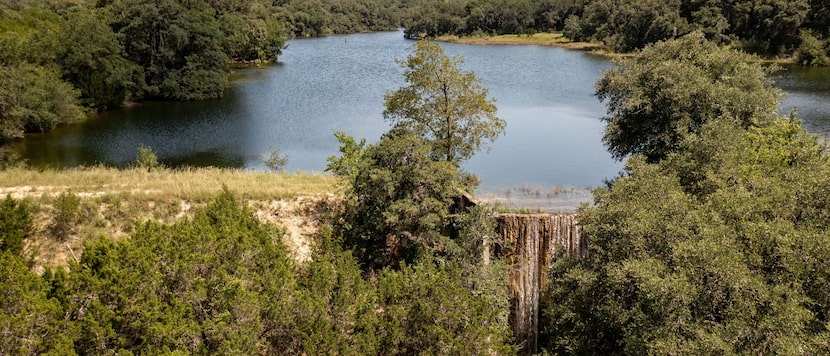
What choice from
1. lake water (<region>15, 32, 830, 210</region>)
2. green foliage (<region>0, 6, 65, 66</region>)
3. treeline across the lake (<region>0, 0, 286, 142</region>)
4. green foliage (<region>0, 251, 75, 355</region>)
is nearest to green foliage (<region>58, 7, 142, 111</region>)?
treeline across the lake (<region>0, 0, 286, 142</region>)

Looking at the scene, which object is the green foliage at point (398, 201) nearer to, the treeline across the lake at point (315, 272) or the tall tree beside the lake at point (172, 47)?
the treeline across the lake at point (315, 272)

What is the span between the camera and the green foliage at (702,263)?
11.6 metres

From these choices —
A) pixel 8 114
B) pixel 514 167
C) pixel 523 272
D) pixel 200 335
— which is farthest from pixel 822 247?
pixel 8 114

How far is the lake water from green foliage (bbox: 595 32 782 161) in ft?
12.7

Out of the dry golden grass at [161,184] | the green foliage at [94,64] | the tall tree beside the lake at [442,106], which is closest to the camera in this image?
the tall tree beside the lake at [442,106]

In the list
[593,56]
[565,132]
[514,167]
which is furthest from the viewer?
[593,56]

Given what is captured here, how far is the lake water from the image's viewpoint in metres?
33.0

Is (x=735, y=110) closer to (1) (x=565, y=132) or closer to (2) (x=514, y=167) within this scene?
(2) (x=514, y=167)

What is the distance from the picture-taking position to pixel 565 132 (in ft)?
129

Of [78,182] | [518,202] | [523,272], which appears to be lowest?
[523,272]

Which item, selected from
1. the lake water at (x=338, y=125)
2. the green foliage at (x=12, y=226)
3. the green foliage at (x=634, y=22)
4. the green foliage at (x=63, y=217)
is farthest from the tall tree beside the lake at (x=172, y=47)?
the green foliage at (x=634, y=22)

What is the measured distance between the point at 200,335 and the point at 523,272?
1138cm

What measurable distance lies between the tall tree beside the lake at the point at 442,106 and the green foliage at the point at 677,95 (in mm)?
7326

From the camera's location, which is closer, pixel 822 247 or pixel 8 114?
pixel 822 247
